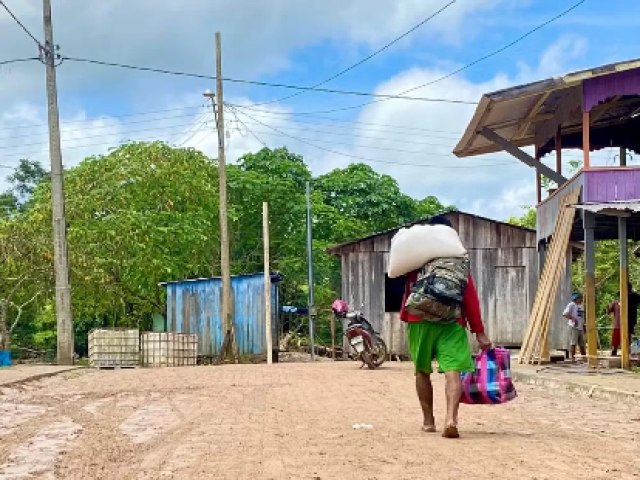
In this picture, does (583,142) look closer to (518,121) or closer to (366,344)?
(518,121)

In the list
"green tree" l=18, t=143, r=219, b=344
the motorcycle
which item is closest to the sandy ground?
the motorcycle

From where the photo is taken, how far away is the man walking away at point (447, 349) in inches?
260

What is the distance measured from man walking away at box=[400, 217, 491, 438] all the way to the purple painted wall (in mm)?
8870

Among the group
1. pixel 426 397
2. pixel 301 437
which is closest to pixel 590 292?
pixel 426 397

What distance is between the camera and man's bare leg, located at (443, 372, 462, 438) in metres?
6.51

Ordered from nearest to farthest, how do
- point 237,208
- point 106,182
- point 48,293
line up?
point 48,293 < point 106,182 < point 237,208

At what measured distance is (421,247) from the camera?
685 centimetres

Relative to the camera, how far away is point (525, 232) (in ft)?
76.2

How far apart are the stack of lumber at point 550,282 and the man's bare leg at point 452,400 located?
9396 millimetres

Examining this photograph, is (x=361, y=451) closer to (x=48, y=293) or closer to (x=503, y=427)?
(x=503, y=427)

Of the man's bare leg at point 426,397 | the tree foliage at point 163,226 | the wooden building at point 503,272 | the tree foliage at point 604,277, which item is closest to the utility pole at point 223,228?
the wooden building at point 503,272

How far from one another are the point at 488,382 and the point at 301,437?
4.92 ft

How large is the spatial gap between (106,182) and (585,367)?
2104 centimetres

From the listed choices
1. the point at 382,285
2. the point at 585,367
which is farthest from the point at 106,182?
the point at 585,367
